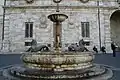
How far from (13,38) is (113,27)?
44.6ft

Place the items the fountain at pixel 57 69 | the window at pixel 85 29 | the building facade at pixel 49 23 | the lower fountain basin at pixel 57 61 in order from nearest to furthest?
the fountain at pixel 57 69, the lower fountain basin at pixel 57 61, the building facade at pixel 49 23, the window at pixel 85 29

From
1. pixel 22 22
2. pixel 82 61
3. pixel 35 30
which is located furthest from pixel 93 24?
pixel 82 61

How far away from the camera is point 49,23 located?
20.6 m

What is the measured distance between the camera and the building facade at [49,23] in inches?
804

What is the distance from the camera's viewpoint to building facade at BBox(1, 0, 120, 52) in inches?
804

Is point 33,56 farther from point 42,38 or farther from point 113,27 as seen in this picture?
point 113,27

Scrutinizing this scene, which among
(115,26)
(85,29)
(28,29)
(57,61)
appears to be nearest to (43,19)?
(28,29)

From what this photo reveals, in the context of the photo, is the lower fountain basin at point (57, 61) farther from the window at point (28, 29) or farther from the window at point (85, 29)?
the window at point (85, 29)

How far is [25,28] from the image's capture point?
67.9 feet

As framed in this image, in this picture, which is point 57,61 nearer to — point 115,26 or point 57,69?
point 57,69

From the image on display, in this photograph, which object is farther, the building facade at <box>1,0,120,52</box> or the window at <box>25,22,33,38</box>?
the window at <box>25,22,33,38</box>

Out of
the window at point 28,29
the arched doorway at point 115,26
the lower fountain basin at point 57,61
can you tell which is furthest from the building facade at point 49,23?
the lower fountain basin at point 57,61

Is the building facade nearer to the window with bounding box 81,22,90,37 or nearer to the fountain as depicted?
the window with bounding box 81,22,90,37

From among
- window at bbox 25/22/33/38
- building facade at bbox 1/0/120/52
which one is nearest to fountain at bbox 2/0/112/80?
building facade at bbox 1/0/120/52
